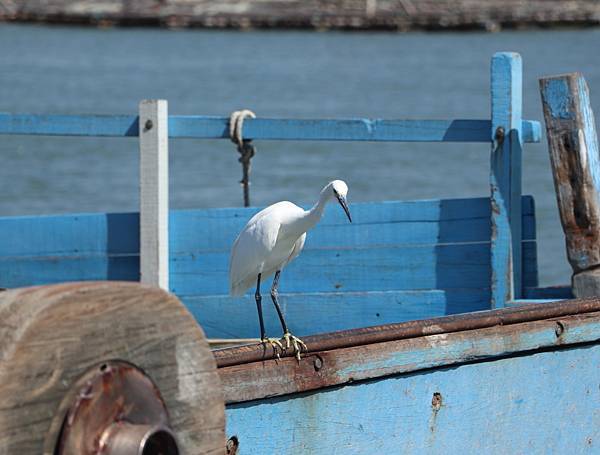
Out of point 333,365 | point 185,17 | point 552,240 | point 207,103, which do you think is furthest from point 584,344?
point 185,17

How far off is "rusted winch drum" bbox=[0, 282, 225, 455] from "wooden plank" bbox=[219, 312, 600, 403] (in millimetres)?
700

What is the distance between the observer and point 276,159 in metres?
21.3

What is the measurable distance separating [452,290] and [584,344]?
1236 mm

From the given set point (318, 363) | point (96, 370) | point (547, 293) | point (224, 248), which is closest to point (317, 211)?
point (318, 363)

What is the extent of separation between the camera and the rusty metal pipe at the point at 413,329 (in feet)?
10.8

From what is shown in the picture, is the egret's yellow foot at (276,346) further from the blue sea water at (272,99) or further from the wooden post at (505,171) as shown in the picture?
the blue sea water at (272,99)

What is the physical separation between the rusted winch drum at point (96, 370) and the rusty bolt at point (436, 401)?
4.34 feet

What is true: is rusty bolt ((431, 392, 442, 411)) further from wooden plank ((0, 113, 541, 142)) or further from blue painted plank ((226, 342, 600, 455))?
wooden plank ((0, 113, 541, 142))

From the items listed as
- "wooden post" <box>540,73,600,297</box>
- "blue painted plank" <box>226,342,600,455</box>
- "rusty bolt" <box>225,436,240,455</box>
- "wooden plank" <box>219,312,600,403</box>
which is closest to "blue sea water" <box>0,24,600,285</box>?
"wooden post" <box>540,73,600,297</box>

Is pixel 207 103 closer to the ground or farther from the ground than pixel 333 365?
farther from the ground

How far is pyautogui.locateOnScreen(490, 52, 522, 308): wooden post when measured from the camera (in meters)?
5.02

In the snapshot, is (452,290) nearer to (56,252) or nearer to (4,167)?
(56,252)

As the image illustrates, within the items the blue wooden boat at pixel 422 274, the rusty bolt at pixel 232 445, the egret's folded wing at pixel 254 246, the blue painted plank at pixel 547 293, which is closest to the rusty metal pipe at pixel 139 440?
the rusty bolt at pixel 232 445

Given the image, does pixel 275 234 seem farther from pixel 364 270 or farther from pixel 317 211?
pixel 364 270
